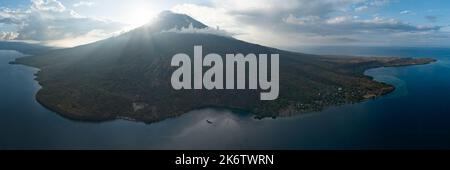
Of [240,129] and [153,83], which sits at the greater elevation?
[153,83]

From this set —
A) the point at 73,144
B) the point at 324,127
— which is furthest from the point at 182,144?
the point at 324,127

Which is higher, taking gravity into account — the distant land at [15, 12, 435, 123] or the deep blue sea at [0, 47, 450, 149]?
the distant land at [15, 12, 435, 123]

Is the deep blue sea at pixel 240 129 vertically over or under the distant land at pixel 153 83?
under

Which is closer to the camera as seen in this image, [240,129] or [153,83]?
[240,129]

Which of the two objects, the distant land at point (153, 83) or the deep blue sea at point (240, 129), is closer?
the deep blue sea at point (240, 129)
